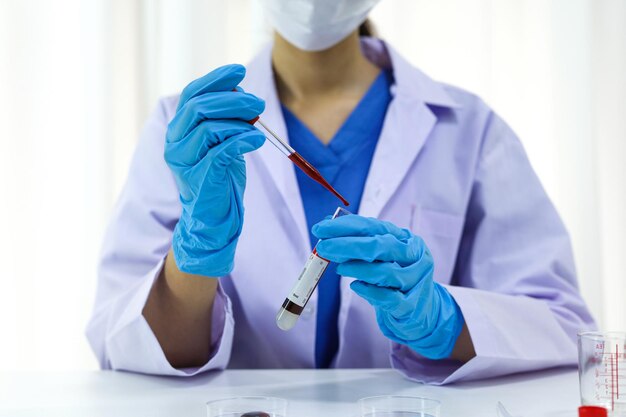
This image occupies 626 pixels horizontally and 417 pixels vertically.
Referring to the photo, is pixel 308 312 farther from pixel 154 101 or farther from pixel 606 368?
pixel 154 101

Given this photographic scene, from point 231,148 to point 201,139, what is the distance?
0.05m

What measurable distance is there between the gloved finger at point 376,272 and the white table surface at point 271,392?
184mm

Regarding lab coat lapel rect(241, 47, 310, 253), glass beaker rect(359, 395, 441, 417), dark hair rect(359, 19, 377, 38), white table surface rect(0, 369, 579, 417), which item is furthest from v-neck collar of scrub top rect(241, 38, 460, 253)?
glass beaker rect(359, 395, 441, 417)

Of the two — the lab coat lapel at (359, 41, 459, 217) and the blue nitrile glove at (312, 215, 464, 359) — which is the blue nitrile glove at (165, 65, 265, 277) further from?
the lab coat lapel at (359, 41, 459, 217)

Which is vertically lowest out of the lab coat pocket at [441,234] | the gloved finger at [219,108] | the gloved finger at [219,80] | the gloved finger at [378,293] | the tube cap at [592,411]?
the lab coat pocket at [441,234]

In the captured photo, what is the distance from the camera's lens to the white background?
1.98 meters

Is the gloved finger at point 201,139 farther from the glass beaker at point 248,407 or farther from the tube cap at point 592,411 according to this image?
the tube cap at point 592,411

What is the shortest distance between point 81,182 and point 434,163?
3.46ft

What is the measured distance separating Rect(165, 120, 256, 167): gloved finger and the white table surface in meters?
0.36

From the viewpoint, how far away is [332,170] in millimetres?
1467

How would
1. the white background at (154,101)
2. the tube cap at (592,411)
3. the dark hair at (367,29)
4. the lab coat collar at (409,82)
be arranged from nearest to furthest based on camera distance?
the tube cap at (592,411)
the lab coat collar at (409,82)
the dark hair at (367,29)
the white background at (154,101)

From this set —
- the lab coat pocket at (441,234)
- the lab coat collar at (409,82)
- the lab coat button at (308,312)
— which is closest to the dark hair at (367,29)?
the lab coat collar at (409,82)

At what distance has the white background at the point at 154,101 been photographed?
198 centimetres

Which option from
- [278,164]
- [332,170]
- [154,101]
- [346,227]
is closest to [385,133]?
[332,170]
